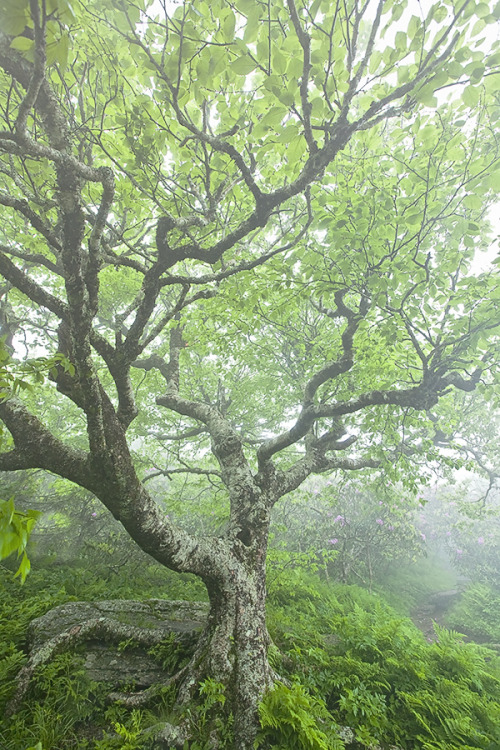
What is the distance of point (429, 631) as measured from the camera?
11.5m

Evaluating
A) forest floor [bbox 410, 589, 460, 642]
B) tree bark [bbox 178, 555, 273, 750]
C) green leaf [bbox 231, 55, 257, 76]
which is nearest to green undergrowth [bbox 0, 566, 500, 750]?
tree bark [bbox 178, 555, 273, 750]

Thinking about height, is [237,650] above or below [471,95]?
below

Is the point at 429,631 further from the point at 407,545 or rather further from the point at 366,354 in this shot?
the point at 366,354

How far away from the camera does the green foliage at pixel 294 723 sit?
2949 millimetres

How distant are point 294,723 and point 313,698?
0.58m

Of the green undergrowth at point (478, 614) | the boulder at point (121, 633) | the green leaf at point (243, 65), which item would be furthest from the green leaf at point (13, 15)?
the green undergrowth at point (478, 614)

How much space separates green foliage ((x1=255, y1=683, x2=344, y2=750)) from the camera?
295cm

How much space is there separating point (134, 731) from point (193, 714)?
1.88 feet

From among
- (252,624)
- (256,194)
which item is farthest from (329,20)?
(252,624)

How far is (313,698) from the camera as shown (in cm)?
350

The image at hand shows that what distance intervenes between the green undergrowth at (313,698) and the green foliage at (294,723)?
10 millimetres

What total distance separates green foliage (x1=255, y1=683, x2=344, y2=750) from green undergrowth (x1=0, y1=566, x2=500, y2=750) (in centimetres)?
1

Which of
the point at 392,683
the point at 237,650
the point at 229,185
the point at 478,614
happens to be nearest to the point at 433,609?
the point at 478,614

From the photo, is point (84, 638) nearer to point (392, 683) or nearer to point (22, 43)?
point (392, 683)
